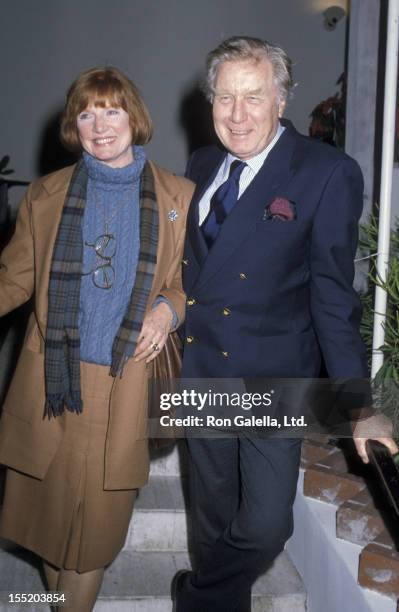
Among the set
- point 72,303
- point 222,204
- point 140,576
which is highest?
point 222,204

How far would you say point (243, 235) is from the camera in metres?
2.11

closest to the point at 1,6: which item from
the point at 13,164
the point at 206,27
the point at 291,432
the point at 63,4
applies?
the point at 63,4

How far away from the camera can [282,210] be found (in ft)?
6.80

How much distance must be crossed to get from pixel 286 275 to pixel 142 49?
6.41 m

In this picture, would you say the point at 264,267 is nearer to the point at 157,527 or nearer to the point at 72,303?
the point at 72,303

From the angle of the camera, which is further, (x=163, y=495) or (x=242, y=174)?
(x=163, y=495)

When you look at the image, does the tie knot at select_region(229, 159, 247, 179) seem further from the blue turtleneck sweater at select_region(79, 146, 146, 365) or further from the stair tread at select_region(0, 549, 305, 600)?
the stair tread at select_region(0, 549, 305, 600)

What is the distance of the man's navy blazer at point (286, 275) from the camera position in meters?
2.07

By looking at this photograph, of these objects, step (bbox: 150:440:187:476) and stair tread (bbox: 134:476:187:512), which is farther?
step (bbox: 150:440:187:476)

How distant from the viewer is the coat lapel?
2.11 metres

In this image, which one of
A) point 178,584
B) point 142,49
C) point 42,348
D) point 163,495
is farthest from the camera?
point 142,49

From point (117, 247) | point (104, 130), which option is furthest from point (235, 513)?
point (104, 130)

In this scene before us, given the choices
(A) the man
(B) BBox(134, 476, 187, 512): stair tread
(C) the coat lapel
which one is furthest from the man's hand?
(B) BBox(134, 476, 187, 512): stair tread

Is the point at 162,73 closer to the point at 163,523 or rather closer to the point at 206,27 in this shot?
the point at 206,27
